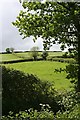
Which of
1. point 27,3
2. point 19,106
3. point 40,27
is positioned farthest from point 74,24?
point 19,106

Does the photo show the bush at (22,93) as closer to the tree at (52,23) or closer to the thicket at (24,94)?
the thicket at (24,94)

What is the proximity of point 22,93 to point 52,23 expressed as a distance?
4981 mm

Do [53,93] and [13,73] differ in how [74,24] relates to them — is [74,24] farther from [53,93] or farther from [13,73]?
[53,93]

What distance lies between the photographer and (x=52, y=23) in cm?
1093

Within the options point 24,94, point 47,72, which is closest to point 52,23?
point 24,94

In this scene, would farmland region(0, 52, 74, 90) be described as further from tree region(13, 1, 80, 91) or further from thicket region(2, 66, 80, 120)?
tree region(13, 1, 80, 91)

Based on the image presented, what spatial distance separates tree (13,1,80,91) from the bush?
3.31 metres

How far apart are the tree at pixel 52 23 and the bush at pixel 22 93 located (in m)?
3.31

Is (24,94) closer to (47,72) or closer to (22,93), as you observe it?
(22,93)

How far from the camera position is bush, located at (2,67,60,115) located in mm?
14029

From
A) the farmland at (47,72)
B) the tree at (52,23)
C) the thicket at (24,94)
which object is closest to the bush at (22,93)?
the thicket at (24,94)

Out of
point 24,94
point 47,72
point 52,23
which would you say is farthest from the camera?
point 47,72

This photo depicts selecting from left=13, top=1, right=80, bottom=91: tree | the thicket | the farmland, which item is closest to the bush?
the thicket

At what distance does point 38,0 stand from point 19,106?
16.2 feet
